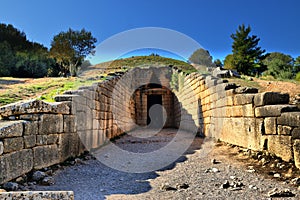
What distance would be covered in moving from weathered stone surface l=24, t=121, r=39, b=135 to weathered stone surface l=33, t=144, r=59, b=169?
30 centimetres

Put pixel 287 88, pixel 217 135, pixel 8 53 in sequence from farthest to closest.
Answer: pixel 8 53 → pixel 287 88 → pixel 217 135

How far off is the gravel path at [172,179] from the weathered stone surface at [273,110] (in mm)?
1050

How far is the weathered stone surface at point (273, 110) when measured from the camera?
497 cm

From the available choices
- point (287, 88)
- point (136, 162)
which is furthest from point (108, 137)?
point (287, 88)

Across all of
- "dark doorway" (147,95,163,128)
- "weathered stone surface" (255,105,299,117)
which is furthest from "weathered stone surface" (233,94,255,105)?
"dark doorway" (147,95,163,128)

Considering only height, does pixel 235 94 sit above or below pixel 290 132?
above

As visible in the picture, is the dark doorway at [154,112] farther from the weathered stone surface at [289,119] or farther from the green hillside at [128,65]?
the weathered stone surface at [289,119]

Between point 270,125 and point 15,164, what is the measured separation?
460 cm

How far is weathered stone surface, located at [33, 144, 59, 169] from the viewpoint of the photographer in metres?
4.83

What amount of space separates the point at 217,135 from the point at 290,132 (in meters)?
4.00

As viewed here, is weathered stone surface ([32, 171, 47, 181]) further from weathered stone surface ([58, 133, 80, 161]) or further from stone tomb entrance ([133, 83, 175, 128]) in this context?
stone tomb entrance ([133, 83, 175, 128])

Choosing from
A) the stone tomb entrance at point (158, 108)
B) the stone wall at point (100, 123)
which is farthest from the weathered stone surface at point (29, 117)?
the stone tomb entrance at point (158, 108)

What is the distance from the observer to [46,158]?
5.15m

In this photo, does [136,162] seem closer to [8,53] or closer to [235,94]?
[235,94]
